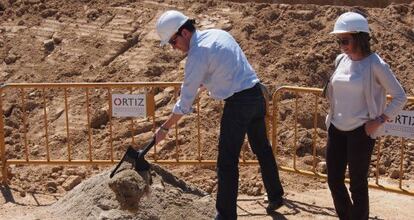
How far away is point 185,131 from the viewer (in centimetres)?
968

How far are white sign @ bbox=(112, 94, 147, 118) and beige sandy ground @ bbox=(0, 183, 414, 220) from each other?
3.95ft

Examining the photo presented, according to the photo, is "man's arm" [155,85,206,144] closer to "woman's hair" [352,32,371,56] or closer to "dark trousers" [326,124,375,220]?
"dark trousers" [326,124,375,220]

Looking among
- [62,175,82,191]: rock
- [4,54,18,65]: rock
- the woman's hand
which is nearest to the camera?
the woman's hand

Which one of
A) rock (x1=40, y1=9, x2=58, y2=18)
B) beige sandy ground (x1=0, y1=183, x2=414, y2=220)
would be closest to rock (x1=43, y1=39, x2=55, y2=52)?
rock (x1=40, y1=9, x2=58, y2=18)

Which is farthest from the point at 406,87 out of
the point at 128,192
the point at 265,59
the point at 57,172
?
the point at 128,192

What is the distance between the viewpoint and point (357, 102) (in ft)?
17.8

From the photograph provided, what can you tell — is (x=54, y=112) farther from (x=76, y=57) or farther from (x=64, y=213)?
(x=64, y=213)

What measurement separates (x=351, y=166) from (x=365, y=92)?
59cm

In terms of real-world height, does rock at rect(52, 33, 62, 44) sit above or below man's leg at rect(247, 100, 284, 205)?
above

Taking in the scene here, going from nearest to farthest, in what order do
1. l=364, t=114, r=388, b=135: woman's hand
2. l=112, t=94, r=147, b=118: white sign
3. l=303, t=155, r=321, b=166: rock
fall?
1. l=364, t=114, r=388, b=135: woman's hand
2. l=112, t=94, r=147, b=118: white sign
3. l=303, t=155, r=321, b=166: rock

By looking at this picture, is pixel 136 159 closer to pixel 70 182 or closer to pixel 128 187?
pixel 128 187

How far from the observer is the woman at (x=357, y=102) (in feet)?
17.4

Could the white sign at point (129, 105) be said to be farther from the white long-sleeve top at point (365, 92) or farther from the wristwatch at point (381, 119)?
the wristwatch at point (381, 119)

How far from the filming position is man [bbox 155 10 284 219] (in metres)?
5.54
